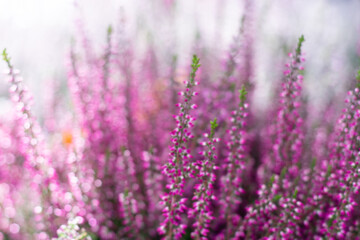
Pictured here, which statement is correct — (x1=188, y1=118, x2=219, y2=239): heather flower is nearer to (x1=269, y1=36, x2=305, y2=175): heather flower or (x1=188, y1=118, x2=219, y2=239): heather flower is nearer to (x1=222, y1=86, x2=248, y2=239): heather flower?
(x1=222, y1=86, x2=248, y2=239): heather flower

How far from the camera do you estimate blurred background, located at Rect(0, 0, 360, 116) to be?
9.09 ft

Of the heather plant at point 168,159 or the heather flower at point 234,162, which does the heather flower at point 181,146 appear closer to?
the heather plant at point 168,159

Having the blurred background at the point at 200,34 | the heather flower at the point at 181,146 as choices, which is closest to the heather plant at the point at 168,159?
the heather flower at the point at 181,146

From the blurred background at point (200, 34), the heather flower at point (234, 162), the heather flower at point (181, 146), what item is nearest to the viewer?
the heather flower at point (181, 146)

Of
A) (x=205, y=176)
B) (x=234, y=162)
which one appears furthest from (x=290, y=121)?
(x=205, y=176)

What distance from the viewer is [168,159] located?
146cm

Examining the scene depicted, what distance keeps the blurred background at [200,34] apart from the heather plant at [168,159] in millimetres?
197

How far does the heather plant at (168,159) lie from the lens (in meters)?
1.60

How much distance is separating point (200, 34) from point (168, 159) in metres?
1.32

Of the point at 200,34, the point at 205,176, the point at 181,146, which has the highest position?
the point at 200,34

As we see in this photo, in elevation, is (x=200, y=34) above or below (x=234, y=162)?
above

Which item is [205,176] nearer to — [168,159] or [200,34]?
[168,159]

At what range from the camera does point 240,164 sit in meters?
1.67

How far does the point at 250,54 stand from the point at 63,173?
5.32 feet
